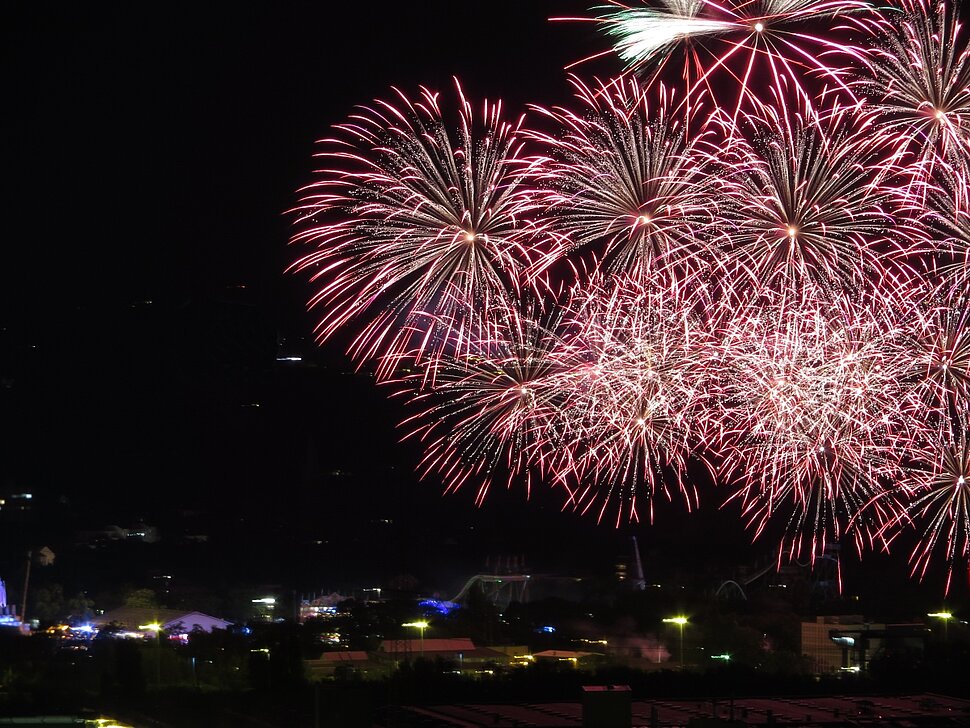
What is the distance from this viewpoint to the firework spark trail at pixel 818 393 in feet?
51.8

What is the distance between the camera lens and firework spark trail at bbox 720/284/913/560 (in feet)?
51.8

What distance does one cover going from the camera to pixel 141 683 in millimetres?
30844

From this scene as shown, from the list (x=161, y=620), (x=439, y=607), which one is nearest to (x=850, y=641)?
(x=439, y=607)

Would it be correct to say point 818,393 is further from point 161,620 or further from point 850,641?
point 161,620

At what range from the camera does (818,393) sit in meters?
16.0

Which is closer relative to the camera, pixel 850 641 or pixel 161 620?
pixel 850 641

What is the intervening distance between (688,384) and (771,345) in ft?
4.39

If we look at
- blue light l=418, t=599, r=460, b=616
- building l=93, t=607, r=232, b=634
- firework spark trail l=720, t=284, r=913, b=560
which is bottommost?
building l=93, t=607, r=232, b=634

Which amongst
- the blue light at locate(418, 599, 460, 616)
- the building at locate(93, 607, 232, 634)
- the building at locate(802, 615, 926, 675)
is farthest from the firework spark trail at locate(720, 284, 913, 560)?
the building at locate(93, 607, 232, 634)

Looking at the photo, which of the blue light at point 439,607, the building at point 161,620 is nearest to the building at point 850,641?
the blue light at point 439,607

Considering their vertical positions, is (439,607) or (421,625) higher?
(439,607)

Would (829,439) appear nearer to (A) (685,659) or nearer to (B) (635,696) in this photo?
(B) (635,696)

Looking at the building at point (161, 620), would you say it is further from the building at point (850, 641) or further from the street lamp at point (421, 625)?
the building at point (850, 641)

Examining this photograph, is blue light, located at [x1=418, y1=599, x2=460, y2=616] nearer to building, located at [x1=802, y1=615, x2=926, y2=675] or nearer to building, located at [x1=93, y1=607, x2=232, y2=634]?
building, located at [x1=93, y1=607, x2=232, y2=634]
